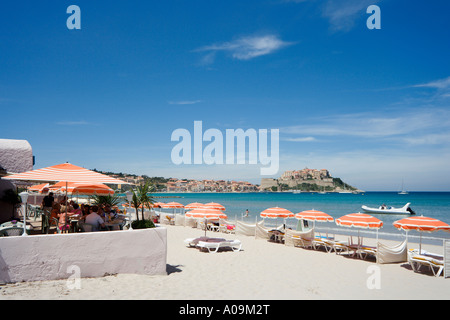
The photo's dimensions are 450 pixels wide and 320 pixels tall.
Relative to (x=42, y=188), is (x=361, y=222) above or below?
below

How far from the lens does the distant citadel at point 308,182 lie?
18200 cm

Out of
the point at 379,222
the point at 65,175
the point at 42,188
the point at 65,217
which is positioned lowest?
the point at 379,222

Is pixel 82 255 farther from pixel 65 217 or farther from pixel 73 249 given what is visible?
pixel 65 217

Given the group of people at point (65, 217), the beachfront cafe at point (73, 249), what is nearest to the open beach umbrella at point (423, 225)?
the beachfront cafe at point (73, 249)

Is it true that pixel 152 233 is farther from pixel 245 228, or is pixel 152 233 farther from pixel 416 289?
pixel 245 228

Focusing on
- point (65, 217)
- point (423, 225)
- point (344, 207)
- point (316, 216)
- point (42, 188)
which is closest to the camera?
point (65, 217)

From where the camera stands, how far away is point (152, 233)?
797 centimetres

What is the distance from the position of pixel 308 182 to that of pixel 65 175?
18338 cm

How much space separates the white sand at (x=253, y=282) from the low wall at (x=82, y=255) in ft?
0.74

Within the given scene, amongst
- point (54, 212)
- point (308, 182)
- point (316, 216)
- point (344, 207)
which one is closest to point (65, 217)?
point (54, 212)

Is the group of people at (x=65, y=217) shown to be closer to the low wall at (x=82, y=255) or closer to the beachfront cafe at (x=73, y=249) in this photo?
the beachfront cafe at (x=73, y=249)

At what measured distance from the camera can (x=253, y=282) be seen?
7.94m

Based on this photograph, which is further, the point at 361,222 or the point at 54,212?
the point at 361,222

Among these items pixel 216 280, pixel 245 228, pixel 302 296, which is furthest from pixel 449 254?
pixel 245 228
